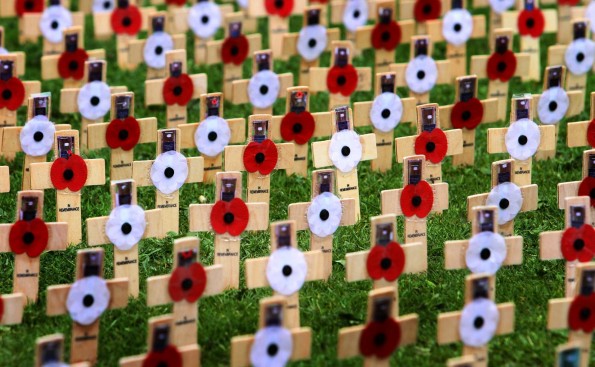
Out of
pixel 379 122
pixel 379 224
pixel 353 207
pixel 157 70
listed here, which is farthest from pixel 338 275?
pixel 157 70

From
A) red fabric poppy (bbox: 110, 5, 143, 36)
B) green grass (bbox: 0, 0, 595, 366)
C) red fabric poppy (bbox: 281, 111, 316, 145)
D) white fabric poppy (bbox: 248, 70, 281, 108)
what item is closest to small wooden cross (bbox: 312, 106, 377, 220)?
green grass (bbox: 0, 0, 595, 366)

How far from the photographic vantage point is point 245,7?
8.73 metres

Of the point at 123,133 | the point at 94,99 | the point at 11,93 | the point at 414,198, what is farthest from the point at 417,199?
the point at 11,93

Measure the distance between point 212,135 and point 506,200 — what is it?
166 cm

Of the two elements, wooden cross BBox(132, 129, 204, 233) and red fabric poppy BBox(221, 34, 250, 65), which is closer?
wooden cross BBox(132, 129, 204, 233)

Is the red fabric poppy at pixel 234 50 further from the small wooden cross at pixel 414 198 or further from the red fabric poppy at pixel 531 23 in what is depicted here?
the small wooden cross at pixel 414 198

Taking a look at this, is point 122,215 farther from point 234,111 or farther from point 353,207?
point 234,111

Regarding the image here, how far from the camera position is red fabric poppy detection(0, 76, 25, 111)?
677 cm

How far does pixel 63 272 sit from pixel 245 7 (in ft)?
11.2

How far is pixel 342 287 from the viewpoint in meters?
5.74

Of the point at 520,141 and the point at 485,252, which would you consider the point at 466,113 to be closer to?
the point at 520,141

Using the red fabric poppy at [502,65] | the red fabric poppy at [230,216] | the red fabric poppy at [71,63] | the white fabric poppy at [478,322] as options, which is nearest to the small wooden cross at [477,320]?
the white fabric poppy at [478,322]

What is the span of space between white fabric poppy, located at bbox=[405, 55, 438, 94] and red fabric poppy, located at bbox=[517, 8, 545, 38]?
1.12m

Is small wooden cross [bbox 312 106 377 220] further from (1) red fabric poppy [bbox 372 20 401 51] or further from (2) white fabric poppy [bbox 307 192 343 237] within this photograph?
(1) red fabric poppy [bbox 372 20 401 51]
